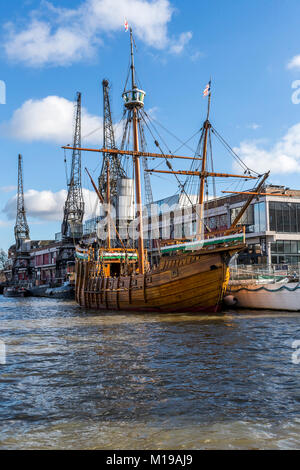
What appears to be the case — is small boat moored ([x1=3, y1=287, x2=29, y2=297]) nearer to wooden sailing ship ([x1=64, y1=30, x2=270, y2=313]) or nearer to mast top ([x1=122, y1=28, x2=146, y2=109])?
wooden sailing ship ([x1=64, y1=30, x2=270, y2=313])

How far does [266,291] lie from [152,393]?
2091 cm

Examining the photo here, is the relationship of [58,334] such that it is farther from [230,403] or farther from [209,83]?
[209,83]

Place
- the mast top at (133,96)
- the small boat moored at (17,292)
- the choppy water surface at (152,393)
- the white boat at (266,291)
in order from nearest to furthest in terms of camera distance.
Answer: the choppy water surface at (152,393) → the white boat at (266,291) → the mast top at (133,96) → the small boat moored at (17,292)

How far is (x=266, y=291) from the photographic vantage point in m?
28.4

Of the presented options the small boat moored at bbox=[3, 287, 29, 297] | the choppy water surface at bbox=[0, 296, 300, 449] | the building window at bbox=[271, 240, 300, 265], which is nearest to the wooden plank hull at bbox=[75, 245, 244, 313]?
the choppy water surface at bbox=[0, 296, 300, 449]

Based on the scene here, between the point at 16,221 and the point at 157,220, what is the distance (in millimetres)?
65556

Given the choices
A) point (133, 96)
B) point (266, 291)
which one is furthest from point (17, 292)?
point (266, 291)

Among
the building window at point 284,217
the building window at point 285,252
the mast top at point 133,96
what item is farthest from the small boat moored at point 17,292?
the mast top at point 133,96

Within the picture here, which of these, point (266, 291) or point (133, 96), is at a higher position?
point (133, 96)

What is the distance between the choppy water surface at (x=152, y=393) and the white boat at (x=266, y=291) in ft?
35.5

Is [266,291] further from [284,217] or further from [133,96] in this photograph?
[284,217]

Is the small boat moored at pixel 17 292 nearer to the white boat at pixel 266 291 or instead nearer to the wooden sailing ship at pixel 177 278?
the wooden sailing ship at pixel 177 278

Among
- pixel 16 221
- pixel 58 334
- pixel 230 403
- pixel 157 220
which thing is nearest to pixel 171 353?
Result: pixel 230 403

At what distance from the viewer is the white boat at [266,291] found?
2677 centimetres
